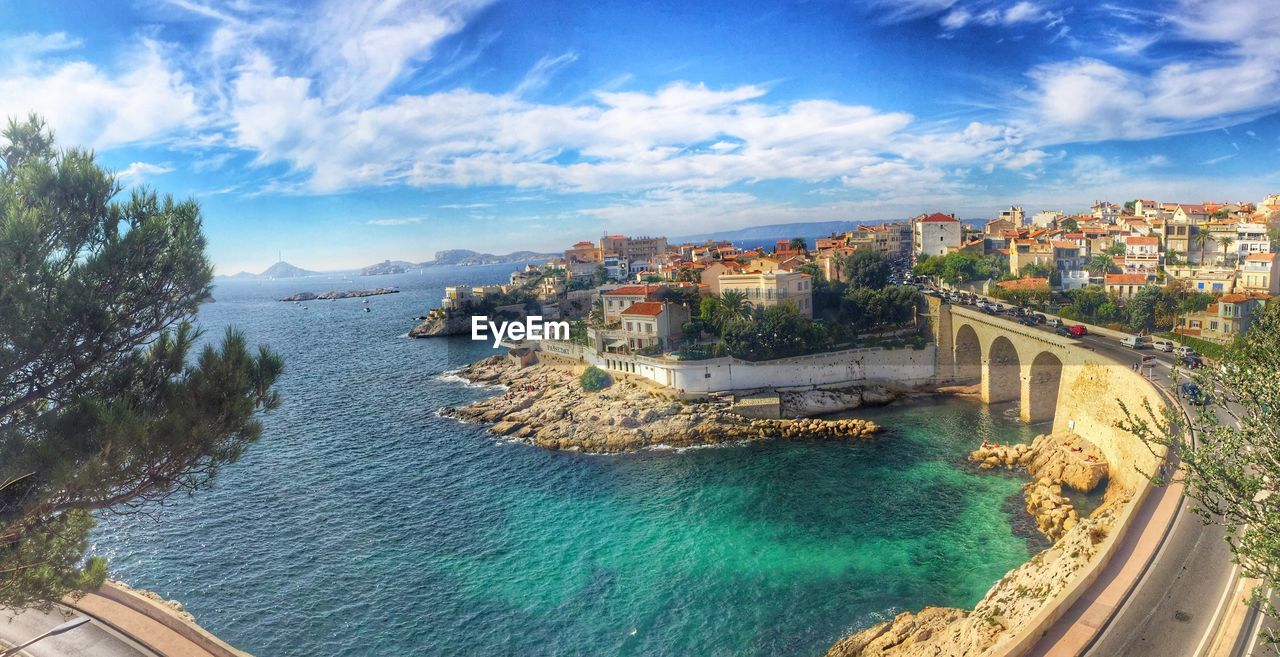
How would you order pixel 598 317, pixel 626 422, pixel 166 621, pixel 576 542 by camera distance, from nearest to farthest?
1. pixel 166 621
2. pixel 576 542
3. pixel 626 422
4. pixel 598 317

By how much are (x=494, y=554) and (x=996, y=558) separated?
16.2 meters

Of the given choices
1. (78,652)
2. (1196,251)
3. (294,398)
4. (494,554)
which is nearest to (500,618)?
(494,554)

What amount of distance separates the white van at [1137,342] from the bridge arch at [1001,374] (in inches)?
232

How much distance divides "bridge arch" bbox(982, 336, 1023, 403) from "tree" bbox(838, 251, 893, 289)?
15270 millimetres

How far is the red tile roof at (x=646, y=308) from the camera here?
4391 centimetres

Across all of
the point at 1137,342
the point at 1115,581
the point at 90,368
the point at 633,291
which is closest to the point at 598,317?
the point at 633,291

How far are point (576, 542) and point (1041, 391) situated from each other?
84.9 ft

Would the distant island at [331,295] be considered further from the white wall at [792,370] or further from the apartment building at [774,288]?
the white wall at [792,370]

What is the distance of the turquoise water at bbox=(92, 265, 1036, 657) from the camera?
18.0m

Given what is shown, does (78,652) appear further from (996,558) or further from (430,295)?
(430,295)

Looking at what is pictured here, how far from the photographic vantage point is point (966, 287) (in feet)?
192

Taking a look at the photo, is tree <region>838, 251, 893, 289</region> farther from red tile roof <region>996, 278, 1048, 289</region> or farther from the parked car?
the parked car

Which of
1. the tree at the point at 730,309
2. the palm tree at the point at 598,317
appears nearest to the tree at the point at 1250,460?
the tree at the point at 730,309

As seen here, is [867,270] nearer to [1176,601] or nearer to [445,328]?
[1176,601]
